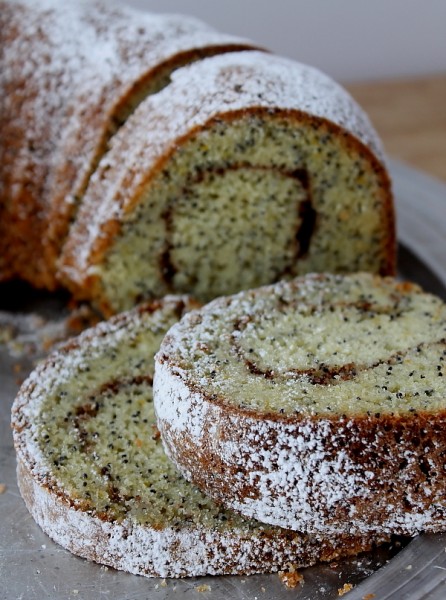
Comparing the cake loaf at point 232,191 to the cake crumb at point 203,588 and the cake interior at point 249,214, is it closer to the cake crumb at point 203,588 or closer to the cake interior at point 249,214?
the cake interior at point 249,214

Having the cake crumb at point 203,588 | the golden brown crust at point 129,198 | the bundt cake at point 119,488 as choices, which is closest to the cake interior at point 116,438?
the bundt cake at point 119,488

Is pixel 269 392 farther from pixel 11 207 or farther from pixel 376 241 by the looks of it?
pixel 11 207

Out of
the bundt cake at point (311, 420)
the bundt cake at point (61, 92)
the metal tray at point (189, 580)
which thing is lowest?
the metal tray at point (189, 580)

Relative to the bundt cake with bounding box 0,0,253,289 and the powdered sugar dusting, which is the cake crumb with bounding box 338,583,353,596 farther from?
the bundt cake with bounding box 0,0,253,289

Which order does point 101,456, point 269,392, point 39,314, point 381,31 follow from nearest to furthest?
point 269,392, point 101,456, point 39,314, point 381,31

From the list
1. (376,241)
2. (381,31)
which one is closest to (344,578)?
(376,241)

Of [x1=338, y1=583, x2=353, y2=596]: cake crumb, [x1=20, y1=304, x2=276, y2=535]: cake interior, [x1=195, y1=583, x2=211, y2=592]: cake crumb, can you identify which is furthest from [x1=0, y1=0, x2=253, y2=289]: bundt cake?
[x1=338, y1=583, x2=353, y2=596]: cake crumb
